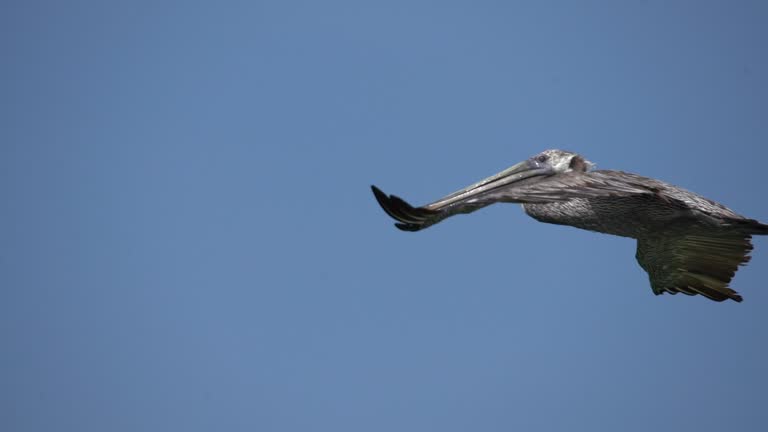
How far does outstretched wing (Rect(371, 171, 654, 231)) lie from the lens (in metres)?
9.55

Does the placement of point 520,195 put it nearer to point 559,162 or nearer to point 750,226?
point 559,162

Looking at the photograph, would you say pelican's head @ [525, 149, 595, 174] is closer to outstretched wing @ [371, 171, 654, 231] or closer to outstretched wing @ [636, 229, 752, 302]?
outstretched wing @ [371, 171, 654, 231]

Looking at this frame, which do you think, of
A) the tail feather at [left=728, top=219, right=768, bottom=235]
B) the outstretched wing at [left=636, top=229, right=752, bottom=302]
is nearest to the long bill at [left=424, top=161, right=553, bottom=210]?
the outstretched wing at [left=636, top=229, right=752, bottom=302]

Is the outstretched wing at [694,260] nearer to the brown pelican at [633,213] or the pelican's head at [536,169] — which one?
the brown pelican at [633,213]

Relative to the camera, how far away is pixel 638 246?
13.9 metres

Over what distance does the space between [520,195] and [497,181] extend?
1282 mm

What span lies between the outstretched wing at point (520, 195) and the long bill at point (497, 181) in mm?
11

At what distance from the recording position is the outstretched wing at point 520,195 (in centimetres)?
955

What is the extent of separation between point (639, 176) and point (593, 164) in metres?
0.54

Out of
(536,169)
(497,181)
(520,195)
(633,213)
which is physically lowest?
(520,195)

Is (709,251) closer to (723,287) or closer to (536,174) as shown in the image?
(723,287)

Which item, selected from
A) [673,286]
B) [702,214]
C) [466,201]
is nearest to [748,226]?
[702,214]

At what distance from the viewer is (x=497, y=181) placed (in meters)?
11.0

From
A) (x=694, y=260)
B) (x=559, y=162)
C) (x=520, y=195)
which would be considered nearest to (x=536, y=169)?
(x=559, y=162)
